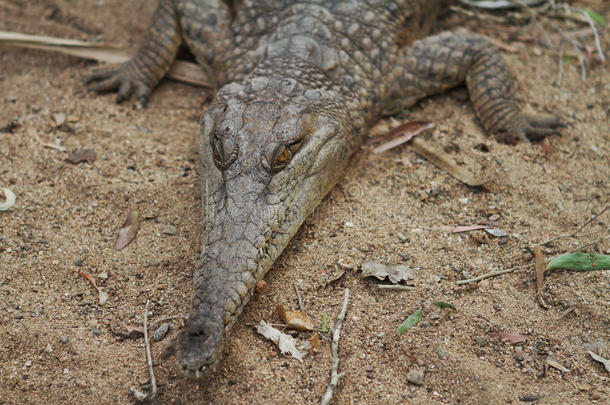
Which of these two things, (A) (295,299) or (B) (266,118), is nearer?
(A) (295,299)

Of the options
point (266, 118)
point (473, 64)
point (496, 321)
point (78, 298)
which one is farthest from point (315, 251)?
point (473, 64)

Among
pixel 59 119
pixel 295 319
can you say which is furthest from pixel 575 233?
pixel 59 119

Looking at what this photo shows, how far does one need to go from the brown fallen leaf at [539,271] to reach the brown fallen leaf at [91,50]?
288cm

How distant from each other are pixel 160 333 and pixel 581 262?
7.59 ft

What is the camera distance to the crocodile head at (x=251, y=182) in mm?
2441

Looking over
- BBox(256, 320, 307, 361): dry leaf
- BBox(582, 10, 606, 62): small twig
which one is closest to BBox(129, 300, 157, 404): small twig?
BBox(256, 320, 307, 361): dry leaf

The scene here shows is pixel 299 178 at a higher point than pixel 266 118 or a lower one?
lower

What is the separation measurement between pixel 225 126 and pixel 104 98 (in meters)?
1.79

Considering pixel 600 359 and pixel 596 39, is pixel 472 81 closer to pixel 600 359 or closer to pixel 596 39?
pixel 596 39

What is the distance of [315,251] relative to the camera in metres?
3.23

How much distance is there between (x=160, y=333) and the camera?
2723 mm

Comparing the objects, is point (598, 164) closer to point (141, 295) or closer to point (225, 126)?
point (225, 126)

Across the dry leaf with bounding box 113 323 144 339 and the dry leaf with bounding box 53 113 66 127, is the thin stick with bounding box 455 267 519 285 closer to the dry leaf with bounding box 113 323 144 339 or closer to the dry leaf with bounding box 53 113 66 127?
the dry leaf with bounding box 113 323 144 339

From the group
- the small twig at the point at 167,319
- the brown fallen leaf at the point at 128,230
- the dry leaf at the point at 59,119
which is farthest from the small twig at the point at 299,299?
the dry leaf at the point at 59,119
